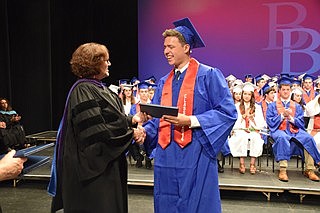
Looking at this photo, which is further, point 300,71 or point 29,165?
point 300,71

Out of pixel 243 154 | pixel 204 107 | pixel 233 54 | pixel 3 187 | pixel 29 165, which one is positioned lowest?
pixel 3 187

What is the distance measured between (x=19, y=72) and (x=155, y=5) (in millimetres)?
4245

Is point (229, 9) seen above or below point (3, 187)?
above

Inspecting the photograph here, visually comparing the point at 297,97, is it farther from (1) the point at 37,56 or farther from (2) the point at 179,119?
(1) the point at 37,56

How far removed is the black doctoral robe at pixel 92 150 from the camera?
217 cm

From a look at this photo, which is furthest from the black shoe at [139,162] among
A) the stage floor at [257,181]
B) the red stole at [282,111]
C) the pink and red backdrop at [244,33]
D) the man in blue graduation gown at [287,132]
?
the pink and red backdrop at [244,33]

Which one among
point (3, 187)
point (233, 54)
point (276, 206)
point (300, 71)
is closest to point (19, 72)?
point (3, 187)

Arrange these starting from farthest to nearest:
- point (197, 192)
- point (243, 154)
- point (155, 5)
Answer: point (155, 5), point (243, 154), point (197, 192)

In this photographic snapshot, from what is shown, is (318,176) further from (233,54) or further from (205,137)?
(233,54)

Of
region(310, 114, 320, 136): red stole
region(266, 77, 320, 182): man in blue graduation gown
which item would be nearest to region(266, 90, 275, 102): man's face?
region(266, 77, 320, 182): man in blue graduation gown

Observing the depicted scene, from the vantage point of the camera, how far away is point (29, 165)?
1824 millimetres

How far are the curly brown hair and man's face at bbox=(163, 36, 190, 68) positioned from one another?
45cm

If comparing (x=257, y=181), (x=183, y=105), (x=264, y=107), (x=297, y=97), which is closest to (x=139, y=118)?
(x=183, y=105)

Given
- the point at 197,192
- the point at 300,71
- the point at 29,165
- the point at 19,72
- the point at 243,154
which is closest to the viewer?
the point at 29,165
